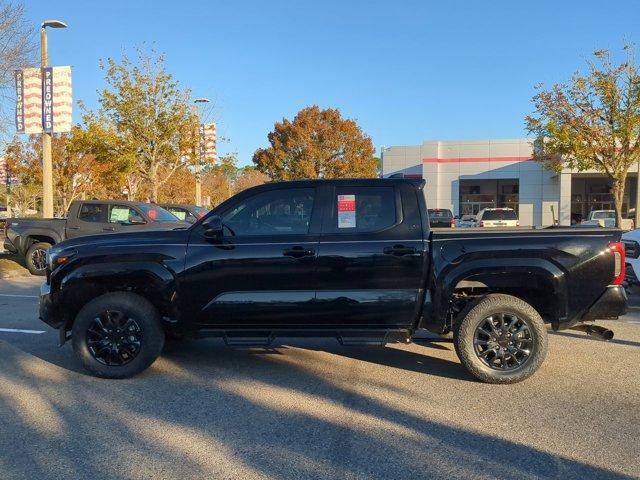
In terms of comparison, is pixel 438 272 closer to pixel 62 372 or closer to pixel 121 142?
pixel 62 372

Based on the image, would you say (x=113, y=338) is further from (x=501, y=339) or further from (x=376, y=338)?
(x=501, y=339)

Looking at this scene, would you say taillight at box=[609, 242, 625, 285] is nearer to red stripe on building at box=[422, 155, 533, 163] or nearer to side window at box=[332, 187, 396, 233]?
side window at box=[332, 187, 396, 233]

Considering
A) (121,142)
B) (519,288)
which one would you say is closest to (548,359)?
(519,288)

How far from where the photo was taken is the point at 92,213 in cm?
1356

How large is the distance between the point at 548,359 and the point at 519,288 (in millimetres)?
1191

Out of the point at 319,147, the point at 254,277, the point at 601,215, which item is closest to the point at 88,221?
the point at 254,277

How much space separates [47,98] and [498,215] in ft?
63.6

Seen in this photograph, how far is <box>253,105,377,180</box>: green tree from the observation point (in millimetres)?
45312

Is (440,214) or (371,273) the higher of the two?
(440,214)

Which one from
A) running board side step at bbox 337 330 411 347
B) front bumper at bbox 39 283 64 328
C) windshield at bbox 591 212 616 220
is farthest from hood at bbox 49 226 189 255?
windshield at bbox 591 212 616 220

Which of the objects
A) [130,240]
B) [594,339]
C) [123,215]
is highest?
[123,215]

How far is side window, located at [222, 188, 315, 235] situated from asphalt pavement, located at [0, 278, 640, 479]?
1436mm

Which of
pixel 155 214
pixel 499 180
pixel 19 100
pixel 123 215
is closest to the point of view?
pixel 155 214

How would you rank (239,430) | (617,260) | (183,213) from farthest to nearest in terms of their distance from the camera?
1. (183,213)
2. (617,260)
3. (239,430)
